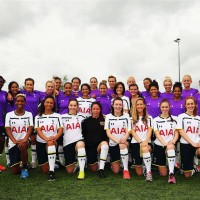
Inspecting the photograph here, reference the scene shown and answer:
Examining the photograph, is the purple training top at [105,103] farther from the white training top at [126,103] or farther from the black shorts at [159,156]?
the black shorts at [159,156]

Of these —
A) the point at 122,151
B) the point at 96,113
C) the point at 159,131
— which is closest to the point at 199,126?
the point at 159,131

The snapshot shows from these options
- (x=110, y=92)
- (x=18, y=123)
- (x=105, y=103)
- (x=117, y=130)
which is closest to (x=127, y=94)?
(x=110, y=92)

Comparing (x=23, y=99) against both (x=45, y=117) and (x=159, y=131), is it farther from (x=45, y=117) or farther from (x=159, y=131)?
(x=159, y=131)

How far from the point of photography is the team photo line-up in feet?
18.9

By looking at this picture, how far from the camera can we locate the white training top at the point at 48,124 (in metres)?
6.14

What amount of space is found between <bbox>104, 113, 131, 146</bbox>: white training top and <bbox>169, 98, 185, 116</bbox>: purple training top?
1.08 m

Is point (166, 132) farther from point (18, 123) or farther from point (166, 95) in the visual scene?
point (18, 123)

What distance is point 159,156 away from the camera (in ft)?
19.3

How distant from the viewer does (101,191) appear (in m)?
4.80

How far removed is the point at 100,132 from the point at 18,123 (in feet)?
5.52

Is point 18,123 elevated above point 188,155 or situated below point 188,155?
above

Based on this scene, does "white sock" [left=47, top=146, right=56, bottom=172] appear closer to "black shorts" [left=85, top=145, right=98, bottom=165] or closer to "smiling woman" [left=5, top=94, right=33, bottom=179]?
"smiling woman" [left=5, top=94, right=33, bottom=179]

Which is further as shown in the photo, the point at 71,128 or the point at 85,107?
the point at 85,107

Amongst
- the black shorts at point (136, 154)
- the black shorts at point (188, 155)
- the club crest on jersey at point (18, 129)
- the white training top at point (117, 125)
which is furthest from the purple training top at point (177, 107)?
the club crest on jersey at point (18, 129)
